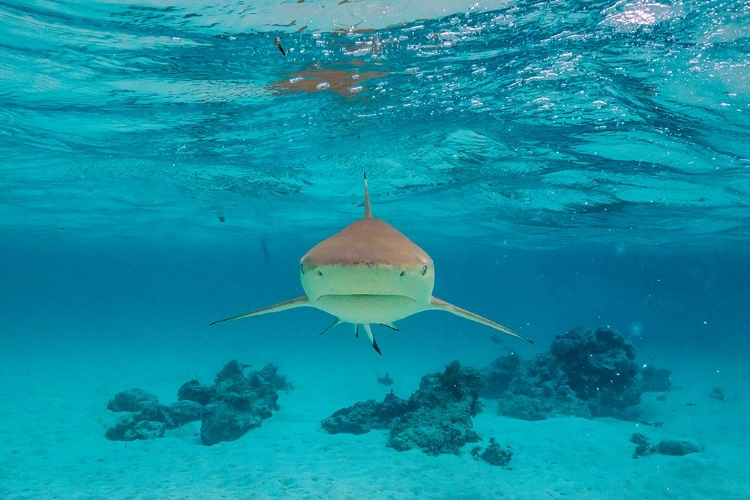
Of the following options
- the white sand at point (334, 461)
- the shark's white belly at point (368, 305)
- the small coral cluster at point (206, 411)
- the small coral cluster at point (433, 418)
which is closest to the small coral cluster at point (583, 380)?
the white sand at point (334, 461)

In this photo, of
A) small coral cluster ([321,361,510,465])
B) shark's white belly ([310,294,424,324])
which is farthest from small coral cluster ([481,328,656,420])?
shark's white belly ([310,294,424,324])

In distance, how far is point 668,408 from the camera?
61.6ft

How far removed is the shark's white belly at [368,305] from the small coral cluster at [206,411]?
397 inches

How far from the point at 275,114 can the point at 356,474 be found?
9.80 metres

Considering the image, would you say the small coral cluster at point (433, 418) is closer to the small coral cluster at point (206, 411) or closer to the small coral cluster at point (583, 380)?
the small coral cluster at point (206, 411)

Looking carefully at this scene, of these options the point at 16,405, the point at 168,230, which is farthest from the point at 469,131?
the point at 168,230

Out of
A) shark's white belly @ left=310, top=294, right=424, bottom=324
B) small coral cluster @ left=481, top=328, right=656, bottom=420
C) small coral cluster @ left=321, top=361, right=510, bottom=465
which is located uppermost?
shark's white belly @ left=310, top=294, right=424, bottom=324

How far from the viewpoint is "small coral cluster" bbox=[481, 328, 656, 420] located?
15.2 m

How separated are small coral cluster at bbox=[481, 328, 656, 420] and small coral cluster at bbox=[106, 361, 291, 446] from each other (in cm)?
756

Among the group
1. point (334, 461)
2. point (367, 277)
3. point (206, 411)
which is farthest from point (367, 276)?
point (206, 411)

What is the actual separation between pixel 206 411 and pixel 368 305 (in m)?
11.5

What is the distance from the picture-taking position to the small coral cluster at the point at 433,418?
10.3 m

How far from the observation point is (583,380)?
52.8 ft

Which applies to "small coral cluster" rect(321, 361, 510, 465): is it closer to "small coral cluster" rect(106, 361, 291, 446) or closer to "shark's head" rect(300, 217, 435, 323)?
"small coral cluster" rect(106, 361, 291, 446)
